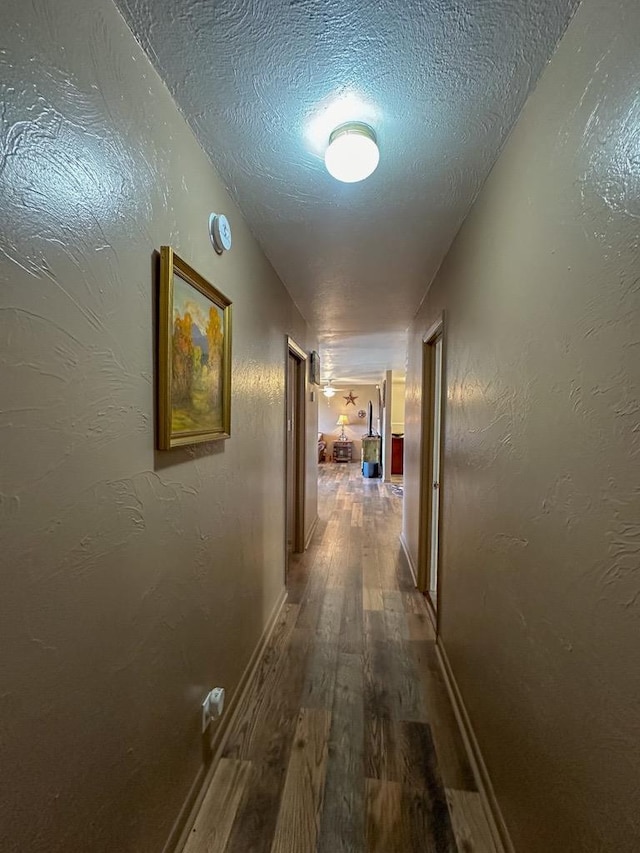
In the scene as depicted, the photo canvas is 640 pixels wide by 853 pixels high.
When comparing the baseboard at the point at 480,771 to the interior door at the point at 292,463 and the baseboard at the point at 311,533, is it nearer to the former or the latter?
the interior door at the point at 292,463

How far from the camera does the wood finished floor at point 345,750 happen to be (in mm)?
1150

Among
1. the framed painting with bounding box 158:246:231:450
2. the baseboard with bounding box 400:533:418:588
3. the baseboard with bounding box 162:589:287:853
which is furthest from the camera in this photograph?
the baseboard with bounding box 400:533:418:588

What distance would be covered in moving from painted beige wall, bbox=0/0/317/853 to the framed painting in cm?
5

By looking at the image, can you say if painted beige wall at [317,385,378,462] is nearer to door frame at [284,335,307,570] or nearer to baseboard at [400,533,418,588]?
baseboard at [400,533,418,588]

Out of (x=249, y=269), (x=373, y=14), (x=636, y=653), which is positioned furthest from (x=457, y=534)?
(x=373, y=14)

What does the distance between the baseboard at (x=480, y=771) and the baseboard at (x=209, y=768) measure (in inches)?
37.7

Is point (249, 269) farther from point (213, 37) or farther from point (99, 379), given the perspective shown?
point (99, 379)

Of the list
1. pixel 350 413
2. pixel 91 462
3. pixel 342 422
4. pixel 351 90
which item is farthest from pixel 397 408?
pixel 91 462

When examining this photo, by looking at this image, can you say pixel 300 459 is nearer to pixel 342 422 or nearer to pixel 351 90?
pixel 351 90

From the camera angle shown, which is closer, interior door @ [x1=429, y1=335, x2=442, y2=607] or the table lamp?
interior door @ [x1=429, y1=335, x2=442, y2=607]

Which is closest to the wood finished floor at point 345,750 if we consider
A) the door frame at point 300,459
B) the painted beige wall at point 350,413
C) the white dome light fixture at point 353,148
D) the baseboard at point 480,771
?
the baseboard at point 480,771

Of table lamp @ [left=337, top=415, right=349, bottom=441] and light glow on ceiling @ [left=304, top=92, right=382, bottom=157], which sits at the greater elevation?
light glow on ceiling @ [left=304, top=92, right=382, bottom=157]

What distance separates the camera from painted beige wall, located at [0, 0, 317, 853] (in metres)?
0.58

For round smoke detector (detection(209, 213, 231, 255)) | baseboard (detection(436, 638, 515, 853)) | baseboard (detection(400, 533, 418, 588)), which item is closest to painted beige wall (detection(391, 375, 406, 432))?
baseboard (detection(400, 533, 418, 588))
